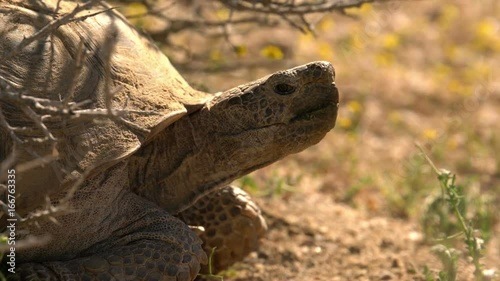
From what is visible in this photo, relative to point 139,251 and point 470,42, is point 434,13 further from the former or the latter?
point 139,251

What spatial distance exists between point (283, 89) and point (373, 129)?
137 inches

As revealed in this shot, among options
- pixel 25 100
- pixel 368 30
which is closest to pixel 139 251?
pixel 25 100

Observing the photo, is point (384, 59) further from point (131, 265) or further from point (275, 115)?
point (131, 265)

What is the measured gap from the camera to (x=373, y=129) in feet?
22.4

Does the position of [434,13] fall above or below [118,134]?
above

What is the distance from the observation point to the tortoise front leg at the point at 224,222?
3881 millimetres

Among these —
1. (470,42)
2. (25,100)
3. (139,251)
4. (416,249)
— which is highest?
(470,42)

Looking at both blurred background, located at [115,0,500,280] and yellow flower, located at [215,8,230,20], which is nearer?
blurred background, located at [115,0,500,280]

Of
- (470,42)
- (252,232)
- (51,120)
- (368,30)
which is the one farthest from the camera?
(470,42)

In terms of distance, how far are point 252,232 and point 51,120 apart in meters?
1.24

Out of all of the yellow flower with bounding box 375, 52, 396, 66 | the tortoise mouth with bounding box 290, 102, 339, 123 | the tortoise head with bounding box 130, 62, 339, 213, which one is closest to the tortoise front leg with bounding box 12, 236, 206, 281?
the tortoise head with bounding box 130, 62, 339, 213

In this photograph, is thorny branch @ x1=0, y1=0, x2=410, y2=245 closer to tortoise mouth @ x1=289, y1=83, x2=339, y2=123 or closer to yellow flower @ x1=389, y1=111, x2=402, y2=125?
tortoise mouth @ x1=289, y1=83, x2=339, y2=123

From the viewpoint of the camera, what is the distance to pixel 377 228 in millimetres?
4941

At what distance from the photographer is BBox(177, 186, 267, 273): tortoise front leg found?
3.88 m
